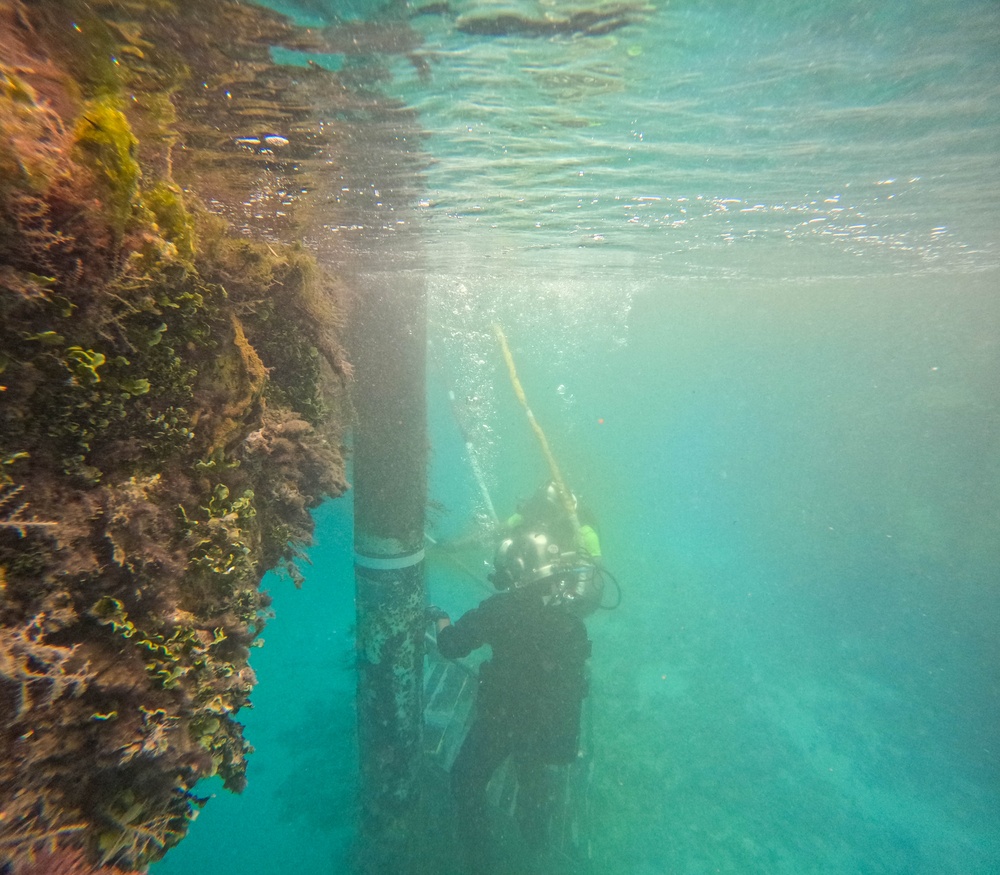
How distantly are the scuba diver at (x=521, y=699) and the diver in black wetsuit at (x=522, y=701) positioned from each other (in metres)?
0.01

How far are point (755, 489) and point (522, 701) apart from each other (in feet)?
116

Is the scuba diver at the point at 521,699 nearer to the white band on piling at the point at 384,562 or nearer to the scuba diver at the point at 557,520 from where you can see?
the white band on piling at the point at 384,562

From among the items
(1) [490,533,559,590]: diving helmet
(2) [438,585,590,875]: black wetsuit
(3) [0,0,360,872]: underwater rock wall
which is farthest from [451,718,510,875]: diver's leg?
(3) [0,0,360,872]: underwater rock wall

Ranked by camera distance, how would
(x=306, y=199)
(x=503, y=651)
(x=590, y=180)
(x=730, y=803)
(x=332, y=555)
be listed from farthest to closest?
(x=332, y=555) → (x=730, y=803) → (x=503, y=651) → (x=590, y=180) → (x=306, y=199)

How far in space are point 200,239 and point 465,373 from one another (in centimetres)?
6117

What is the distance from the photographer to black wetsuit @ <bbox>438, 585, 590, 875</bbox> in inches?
304

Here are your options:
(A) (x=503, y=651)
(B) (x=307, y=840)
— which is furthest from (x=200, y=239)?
(B) (x=307, y=840)

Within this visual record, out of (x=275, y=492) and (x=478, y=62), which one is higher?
(x=478, y=62)

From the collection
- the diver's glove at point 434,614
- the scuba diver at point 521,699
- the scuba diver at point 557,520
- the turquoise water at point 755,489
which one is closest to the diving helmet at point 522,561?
the scuba diver at point 521,699

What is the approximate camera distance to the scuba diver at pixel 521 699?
764cm

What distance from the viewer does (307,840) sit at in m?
9.88

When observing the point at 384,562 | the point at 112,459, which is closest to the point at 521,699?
the point at 384,562

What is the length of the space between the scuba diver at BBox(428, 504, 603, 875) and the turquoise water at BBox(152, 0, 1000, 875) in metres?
3.44

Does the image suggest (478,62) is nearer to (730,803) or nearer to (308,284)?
(308,284)
